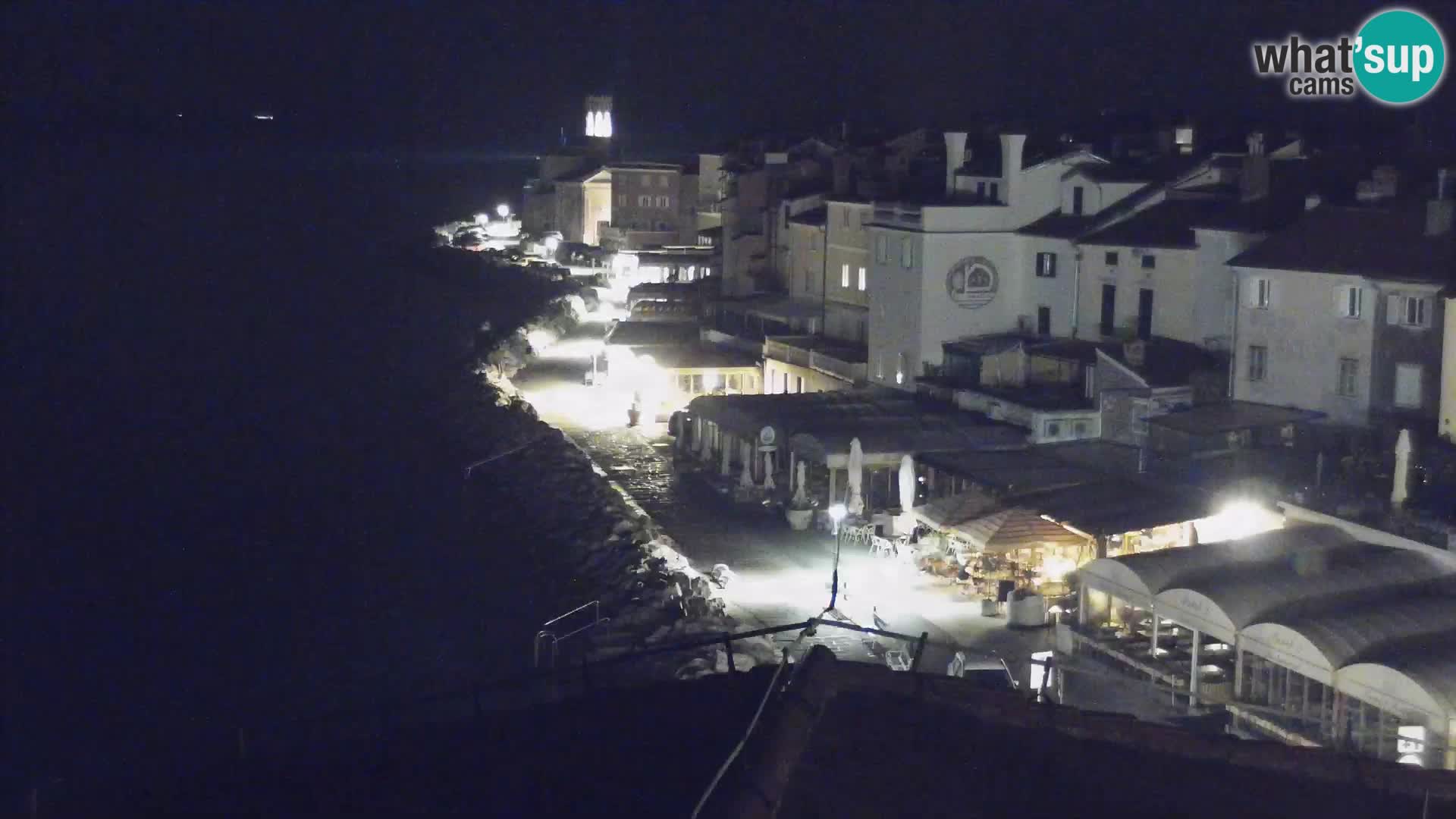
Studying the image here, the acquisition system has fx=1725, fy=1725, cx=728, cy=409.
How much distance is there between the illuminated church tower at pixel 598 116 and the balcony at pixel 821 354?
149 feet

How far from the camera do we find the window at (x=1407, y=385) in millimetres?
19891

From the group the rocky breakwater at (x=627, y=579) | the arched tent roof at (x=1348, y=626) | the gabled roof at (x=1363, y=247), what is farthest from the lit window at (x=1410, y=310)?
the rocky breakwater at (x=627, y=579)

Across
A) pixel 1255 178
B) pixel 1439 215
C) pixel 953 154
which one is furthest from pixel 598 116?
pixel 1439 215

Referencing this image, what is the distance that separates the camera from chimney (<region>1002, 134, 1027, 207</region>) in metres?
28.1

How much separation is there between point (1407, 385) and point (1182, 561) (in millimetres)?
7072

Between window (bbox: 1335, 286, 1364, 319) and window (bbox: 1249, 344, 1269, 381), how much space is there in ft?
4.49

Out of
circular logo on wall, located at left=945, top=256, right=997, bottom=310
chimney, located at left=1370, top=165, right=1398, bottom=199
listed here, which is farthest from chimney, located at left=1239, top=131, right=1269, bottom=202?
circular logo on wall, located at left=945, top=256, right=997, bottom=310

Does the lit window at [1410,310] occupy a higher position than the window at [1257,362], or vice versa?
the lit window at [1410,310]

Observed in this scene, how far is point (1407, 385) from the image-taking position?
20.0 metres

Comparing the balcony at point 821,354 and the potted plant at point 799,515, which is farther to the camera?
the balcony at point 821,354

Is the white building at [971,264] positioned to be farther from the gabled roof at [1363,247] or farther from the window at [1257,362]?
the gabled roof at [1363,247]

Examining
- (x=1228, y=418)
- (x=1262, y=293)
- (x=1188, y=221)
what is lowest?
(x=1228, y=418)

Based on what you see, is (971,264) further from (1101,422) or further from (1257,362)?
(1257,362)

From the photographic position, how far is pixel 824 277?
34469 mm
